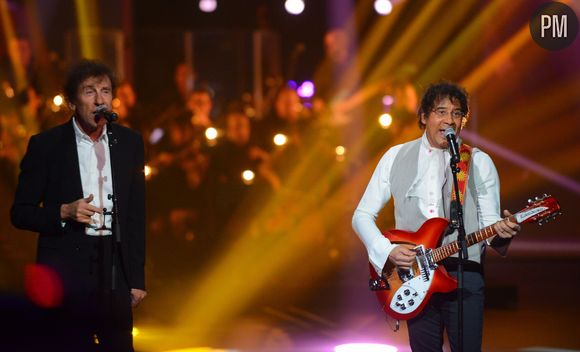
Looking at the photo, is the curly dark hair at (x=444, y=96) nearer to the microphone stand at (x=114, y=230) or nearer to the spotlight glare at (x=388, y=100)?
the microphone stand at (x=114, y=230)

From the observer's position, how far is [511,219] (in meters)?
4.95

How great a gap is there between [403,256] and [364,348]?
3401mm

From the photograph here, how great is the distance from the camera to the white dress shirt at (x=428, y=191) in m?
5.16

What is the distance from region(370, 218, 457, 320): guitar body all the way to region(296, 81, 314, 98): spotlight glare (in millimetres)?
14840

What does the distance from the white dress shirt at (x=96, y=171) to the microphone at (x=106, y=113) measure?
6.7 inches

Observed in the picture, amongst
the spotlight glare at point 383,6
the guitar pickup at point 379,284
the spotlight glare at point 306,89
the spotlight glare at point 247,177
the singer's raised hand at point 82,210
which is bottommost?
the guitar pickup at point 379,284

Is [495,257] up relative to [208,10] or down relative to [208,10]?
down

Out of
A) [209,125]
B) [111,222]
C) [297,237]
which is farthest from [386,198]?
Answer: [297,237]

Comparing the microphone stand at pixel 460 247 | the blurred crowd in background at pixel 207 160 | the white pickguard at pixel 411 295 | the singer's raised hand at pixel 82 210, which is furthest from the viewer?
the blurred crowd in background at pixel 207 160

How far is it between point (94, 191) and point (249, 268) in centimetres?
876

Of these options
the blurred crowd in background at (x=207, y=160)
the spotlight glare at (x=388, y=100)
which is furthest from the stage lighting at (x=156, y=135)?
the spotlight glare at (x=388, y=100)

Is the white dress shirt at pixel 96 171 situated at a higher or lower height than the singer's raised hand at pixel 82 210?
higher

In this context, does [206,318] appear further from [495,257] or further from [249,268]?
[495,257]

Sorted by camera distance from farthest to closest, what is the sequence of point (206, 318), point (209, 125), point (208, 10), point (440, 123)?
point (208, 10) → point (209, 125) → point (206, 318) → point (440, 123)
